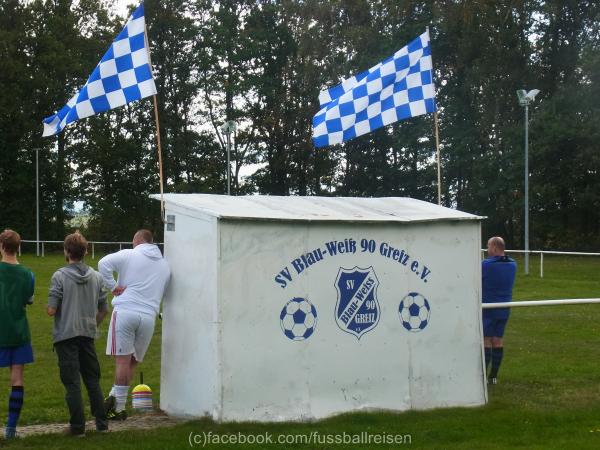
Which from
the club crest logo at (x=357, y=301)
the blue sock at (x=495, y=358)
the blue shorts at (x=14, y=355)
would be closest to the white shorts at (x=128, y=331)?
the blue shorts at (x=14, y=355)

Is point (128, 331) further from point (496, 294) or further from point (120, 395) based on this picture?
point (496, 294)

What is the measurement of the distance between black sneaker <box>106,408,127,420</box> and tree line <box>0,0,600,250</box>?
125ft

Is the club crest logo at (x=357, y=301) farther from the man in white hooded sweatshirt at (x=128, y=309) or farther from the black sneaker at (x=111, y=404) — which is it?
the black sneaker at (x=111, y=404)

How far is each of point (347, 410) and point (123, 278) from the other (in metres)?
2.33

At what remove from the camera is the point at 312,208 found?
361 inches

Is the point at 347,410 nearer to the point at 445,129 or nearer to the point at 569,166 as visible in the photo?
the point at 569,166

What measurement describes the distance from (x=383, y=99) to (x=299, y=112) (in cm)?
4269

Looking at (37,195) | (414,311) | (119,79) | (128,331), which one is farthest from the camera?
(37,195)

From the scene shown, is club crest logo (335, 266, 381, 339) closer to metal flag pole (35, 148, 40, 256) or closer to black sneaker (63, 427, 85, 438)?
black sneaker (63, 427, 85, 438)

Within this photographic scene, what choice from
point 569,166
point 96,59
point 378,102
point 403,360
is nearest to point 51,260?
point 96,59

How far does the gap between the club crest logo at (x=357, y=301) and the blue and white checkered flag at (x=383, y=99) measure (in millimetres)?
3338

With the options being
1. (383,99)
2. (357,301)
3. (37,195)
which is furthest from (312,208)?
(37,195)

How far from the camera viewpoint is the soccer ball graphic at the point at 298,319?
8.43 m

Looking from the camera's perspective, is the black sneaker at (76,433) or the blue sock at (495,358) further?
the blue sock at (495,358)
